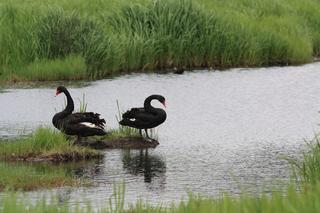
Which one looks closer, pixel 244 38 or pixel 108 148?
pixel 108 148

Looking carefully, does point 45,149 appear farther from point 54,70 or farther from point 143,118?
point 54,70

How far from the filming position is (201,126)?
21.0 metres

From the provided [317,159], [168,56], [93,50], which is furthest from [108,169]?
[168,56]

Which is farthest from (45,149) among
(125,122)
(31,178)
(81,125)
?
(31,178)

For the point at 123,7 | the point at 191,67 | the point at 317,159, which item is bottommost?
the point at 317,159

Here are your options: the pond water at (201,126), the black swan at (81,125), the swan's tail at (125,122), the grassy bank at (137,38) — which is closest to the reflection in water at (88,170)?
the pond water at (201,126)

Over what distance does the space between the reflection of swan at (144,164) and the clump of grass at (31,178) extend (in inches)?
49.6

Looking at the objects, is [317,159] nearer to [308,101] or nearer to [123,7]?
[308,101]

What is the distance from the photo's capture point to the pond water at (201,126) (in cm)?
1490

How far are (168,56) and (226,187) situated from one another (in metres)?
16.3

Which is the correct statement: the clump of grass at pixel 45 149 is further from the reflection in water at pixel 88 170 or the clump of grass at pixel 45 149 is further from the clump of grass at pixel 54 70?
the clump of grass at pixel 54 70

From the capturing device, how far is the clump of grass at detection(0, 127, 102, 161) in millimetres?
16672

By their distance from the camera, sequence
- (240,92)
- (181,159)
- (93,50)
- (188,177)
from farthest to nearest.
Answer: (93,50), (240,92), (181,159), (188,177)

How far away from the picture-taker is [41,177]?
14688mm
